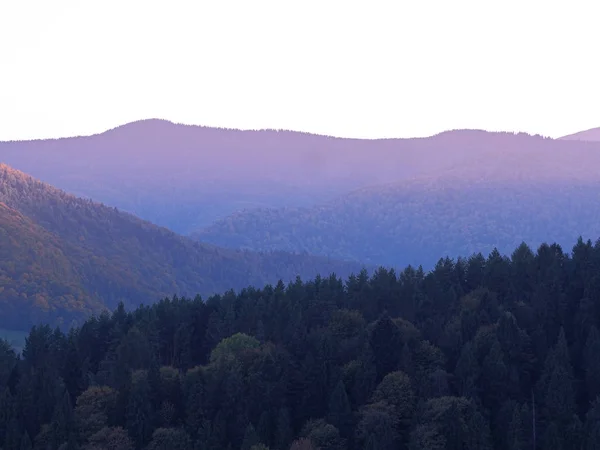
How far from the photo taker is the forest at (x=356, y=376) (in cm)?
10869

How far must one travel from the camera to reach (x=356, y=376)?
122 metres

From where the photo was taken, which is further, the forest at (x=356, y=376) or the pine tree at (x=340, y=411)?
the pine tree at (x=340, y=411)

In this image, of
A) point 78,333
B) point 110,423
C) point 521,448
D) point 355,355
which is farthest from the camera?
point 78,333

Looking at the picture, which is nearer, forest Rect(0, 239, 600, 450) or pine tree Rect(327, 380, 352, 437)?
forest Rect(0, 239, 600, 450)

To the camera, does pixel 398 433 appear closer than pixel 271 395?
Yes

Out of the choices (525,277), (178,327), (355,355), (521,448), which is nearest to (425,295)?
(525,277)

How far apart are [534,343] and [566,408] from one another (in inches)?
785

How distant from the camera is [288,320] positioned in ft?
503

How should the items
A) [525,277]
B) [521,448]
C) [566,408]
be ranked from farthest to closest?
1. [525,277]
2. [566,408]
3. [521,448]

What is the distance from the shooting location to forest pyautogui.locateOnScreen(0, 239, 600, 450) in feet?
357

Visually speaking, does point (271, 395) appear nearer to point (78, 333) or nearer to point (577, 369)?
point (577, 369)

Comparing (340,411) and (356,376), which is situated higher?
(356,376)

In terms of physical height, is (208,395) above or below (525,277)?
below

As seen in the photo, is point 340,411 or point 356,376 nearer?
point 340,411
